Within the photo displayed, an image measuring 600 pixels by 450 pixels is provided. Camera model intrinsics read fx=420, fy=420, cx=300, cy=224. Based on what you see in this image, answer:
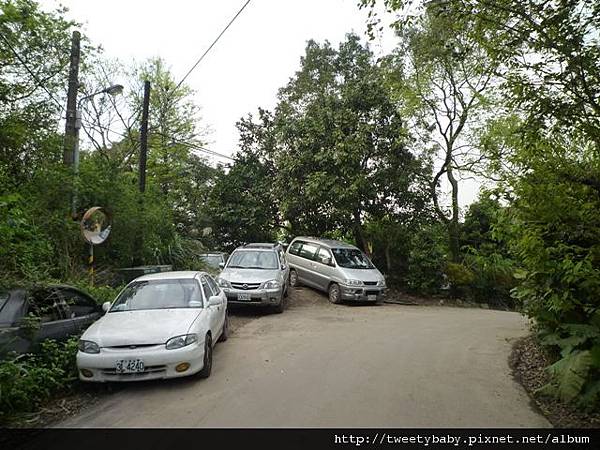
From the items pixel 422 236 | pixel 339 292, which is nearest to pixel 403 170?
pixel 422 236

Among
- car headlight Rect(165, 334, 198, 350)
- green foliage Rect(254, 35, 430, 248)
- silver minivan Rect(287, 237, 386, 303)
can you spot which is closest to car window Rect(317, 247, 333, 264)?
silver minivan Rect(287, 237, 386, 303)

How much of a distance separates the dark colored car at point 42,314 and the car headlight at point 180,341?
1.69 meters

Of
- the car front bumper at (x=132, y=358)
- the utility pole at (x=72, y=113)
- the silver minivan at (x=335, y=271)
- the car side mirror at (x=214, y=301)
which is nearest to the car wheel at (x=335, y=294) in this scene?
the silver minivan at (x=335, y=271)

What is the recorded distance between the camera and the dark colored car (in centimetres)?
511

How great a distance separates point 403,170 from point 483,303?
6374mm

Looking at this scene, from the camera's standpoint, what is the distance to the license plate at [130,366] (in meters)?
5.33

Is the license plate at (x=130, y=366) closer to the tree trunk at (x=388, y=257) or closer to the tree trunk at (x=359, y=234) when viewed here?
the tree trunk at (x=359, y=234)

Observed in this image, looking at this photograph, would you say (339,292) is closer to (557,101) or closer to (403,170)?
(403,170)

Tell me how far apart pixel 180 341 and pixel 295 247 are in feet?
36.4

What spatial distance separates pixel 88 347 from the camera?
217 inches

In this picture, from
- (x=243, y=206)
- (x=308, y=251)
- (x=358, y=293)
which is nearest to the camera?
(x=358, y=293)

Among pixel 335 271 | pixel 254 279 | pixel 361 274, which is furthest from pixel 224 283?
pixel 361 274

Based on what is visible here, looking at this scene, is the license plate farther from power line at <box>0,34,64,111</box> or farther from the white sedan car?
power line at <box>0,34,64,111</box>

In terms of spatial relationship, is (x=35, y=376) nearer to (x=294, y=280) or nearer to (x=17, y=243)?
(x=17, y=243)
